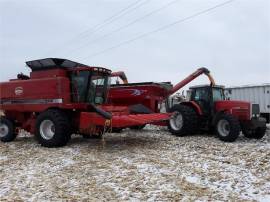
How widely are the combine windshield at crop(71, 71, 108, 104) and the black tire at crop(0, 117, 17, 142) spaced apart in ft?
10.2

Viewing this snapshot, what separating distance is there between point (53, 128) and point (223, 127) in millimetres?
5550

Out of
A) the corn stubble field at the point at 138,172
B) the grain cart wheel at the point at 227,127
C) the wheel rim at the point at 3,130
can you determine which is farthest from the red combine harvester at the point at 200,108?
the wheel rim at the point at 3,130

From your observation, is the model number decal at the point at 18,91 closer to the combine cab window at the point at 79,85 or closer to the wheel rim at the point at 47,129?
the wheel rim at the point at 47,129

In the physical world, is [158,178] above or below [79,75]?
below

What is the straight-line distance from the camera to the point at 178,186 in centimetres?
631

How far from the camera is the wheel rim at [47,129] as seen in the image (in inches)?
442

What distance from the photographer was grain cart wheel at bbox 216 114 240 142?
37.3 ft

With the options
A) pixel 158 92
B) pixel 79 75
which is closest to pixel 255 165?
pixel 79 75

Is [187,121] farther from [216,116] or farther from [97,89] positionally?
[97,89]

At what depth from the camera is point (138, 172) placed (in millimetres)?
7363

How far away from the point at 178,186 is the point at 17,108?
785 centimetres

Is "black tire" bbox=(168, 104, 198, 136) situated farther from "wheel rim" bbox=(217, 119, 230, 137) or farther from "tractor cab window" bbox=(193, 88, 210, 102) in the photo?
"wheel rim" bbox=(217, 119, 230, 137)

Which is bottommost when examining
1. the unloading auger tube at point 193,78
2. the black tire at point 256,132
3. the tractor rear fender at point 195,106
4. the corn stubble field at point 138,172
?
the corn stubble field at point 138,172

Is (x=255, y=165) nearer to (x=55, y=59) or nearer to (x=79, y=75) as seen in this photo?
(x=79, y=75)
